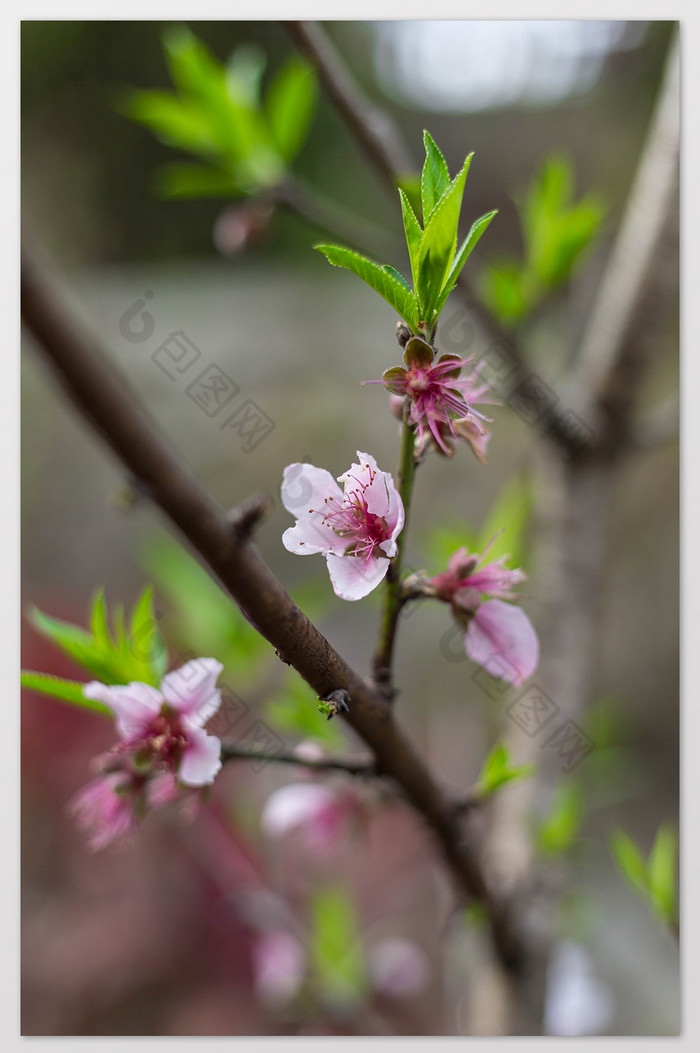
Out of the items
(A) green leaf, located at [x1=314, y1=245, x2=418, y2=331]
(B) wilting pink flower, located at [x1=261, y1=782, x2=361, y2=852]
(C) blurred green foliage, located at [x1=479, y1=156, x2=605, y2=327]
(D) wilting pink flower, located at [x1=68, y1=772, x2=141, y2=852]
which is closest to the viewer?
(A) green leaf, located at [x1=314, y1=245, x2=418, y2=331]

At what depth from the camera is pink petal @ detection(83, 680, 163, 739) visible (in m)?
0.36

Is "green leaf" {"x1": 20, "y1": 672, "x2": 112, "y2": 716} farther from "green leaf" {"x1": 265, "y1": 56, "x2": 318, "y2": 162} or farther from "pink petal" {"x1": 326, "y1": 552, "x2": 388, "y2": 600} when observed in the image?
"green leaf" {"x1": 265, "y1": 56, "x2": 318, "y2": 162}

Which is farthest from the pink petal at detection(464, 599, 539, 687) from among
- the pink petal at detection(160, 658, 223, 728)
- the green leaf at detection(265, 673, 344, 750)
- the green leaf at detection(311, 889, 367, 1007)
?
the green leaf at detection(311, 889, 367, 1007)

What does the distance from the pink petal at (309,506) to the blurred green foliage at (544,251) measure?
450 mm

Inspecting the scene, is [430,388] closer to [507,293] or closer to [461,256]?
[461,256]

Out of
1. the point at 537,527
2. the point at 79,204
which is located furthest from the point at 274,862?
the point at 79,204

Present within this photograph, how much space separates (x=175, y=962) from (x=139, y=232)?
1851 millimetres

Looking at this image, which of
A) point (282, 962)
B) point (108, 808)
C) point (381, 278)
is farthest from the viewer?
point (282, 962)

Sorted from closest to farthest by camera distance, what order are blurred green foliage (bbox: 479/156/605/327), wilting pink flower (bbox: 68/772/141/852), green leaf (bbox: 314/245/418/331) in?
1. green leaf (bbox: 314/245/418/331)
2. wilting pink flower (bbox: 68/772/141/852)
3. blurred green foliage (bbox: 479/156/605/327)

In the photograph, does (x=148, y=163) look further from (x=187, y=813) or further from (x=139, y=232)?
(x=187, y=813)

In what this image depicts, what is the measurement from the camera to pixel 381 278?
A: 30cm

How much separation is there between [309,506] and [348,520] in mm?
18

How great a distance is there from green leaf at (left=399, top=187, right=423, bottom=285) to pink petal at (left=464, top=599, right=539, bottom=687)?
149mm

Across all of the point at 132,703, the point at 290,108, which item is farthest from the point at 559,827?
the point at 290,108
